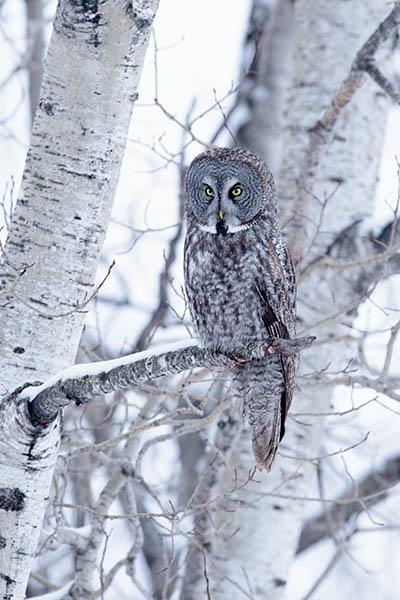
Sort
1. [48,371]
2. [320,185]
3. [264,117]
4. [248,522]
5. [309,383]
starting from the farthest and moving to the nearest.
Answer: [264,117]
[320,185]
[248,522]
[309,383]
[48,371]

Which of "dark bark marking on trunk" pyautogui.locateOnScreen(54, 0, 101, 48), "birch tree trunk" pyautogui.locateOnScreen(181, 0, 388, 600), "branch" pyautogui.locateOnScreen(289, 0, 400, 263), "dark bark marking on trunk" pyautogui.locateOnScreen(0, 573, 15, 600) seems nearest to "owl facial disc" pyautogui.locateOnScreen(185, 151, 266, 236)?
"branch" pyautogui.locateOnScreen(289, 0, 400, 263)

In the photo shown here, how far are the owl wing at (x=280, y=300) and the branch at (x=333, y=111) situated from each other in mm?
521

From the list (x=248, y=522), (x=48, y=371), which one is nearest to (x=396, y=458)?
(x=248, y=522)

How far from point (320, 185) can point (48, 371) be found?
2321 millimetres

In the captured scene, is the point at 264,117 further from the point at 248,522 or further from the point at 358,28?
the point at 248,522

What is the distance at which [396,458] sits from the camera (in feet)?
23.8

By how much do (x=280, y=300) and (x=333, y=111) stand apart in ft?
4.00

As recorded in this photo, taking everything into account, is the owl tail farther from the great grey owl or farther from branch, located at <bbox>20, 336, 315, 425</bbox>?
branch, located at <bbox>20, 336, 315, 425</bbox>

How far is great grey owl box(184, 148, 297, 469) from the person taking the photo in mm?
3695

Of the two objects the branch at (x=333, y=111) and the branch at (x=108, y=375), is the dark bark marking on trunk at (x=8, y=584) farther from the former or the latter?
the branch at (x=333, y=111)

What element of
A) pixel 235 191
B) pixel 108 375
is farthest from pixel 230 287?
pixel 108 375

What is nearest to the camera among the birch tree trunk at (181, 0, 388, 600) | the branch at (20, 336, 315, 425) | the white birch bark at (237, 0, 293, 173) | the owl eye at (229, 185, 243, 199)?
the branch at (20, 336, 315, 425)

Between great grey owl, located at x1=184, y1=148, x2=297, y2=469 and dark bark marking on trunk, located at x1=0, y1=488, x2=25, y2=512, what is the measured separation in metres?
0.81

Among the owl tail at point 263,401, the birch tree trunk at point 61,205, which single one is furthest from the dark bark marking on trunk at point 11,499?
the owl tail at point 263,401
